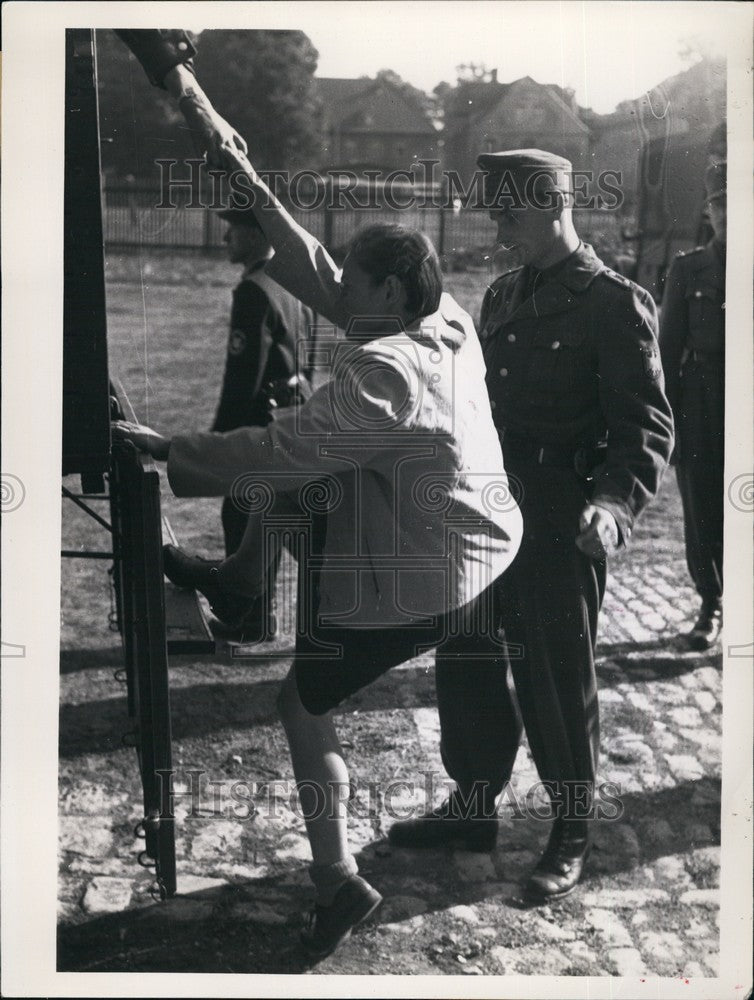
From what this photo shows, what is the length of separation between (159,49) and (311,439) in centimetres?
105

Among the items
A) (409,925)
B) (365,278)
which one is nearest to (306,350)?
(365,278)

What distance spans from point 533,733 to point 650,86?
1.70 meters

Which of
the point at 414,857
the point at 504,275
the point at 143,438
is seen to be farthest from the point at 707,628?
the point at 143,438

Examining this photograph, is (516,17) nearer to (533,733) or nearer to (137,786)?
(533,733)

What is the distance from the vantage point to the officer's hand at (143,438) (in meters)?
3.37

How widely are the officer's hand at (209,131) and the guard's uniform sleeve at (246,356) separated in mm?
454

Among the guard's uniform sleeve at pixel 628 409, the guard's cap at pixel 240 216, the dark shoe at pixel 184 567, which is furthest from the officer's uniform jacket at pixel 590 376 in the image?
the dark shoe at pixel 184 567

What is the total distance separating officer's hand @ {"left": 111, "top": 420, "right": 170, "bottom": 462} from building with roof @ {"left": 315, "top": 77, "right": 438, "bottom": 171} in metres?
0.80

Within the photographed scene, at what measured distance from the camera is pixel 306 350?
367 centimetres

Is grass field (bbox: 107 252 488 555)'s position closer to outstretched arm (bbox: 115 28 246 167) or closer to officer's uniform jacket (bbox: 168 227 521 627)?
officer's uniform jacket (bbox: 168 227 521 627)

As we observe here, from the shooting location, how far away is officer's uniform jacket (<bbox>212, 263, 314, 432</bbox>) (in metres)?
3.71

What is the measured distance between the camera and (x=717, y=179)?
3539mm

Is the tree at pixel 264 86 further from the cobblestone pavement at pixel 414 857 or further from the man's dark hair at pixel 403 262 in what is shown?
the cobblestone pavement at pixel 414 857

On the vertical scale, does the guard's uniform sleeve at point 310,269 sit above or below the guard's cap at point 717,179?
below
